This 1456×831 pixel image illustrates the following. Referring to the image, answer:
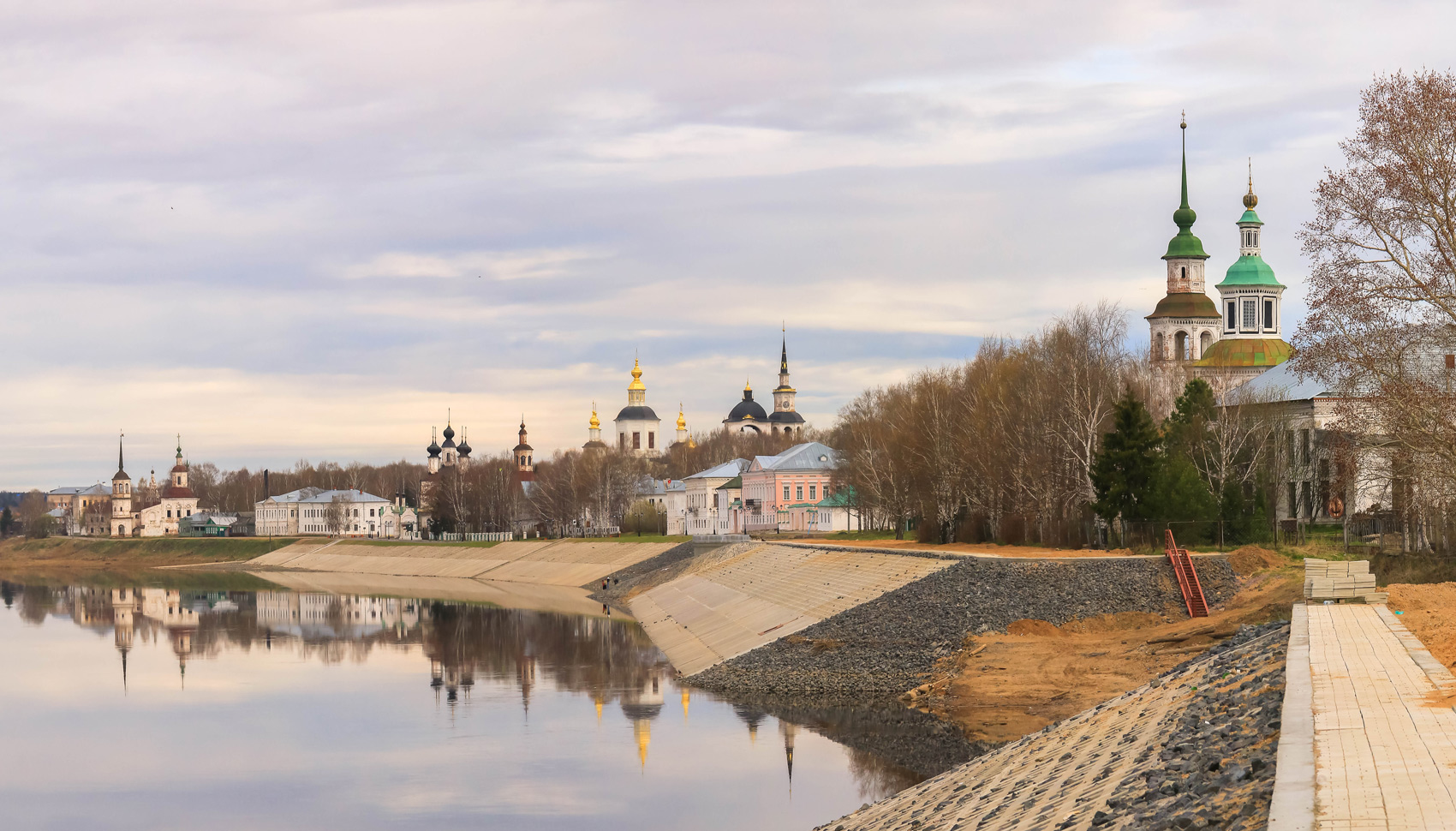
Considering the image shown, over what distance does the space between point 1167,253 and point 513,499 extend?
255ft

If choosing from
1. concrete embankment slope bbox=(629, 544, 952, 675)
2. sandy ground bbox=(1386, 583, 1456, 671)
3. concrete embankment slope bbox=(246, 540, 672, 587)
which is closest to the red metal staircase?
concrete embankment slope bbox=(629, 544, 952, 675)

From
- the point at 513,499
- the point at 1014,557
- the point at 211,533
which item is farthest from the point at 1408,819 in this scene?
the point at 211,533

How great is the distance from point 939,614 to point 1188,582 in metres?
7.34

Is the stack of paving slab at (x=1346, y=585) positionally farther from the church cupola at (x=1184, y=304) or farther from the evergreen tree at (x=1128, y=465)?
the church cupola at (x=1184, y=304)

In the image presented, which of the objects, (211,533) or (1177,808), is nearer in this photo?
(1177,808)

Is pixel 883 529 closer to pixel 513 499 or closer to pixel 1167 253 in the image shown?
pixel 1167 253

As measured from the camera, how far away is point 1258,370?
86.8m

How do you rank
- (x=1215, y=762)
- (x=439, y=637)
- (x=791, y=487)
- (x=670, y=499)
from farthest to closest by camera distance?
(x=670, y=499) < (x=791, y=487) < (x=439, y=637) < (x=1215, y=762)

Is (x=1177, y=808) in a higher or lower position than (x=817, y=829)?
higher

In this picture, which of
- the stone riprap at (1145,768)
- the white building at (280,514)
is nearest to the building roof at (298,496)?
the white building at (280,514)

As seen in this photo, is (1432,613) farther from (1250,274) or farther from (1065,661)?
(1250,274)

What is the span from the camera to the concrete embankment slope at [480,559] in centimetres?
9706

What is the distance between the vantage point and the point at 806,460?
114000 mm

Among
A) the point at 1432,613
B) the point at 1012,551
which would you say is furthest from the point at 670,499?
the point at 1432,613
